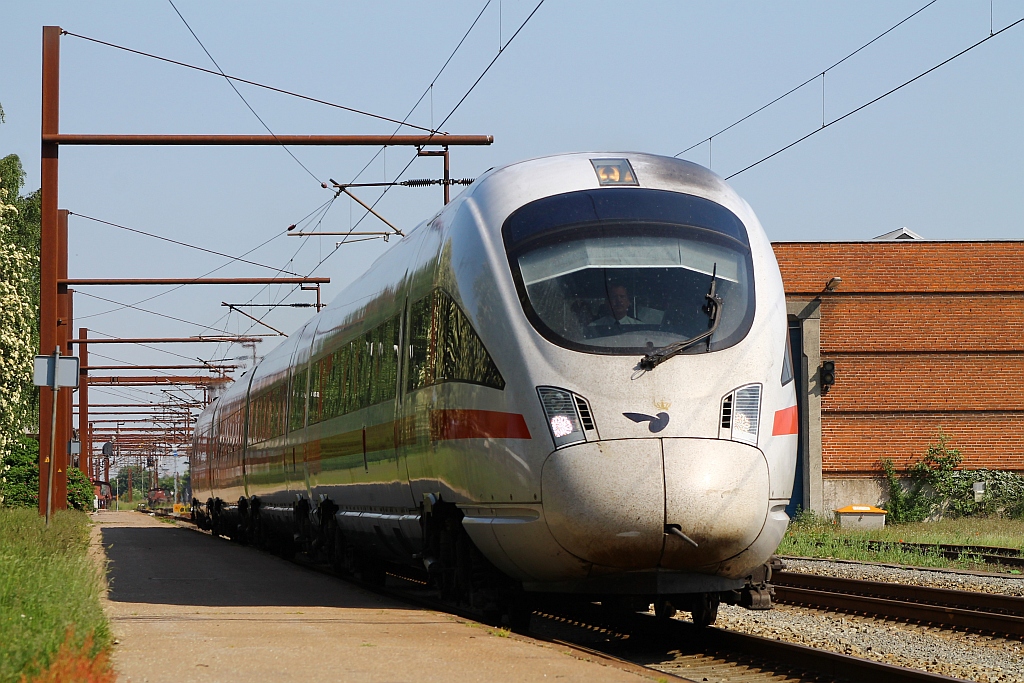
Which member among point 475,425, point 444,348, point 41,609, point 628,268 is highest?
point 628,268

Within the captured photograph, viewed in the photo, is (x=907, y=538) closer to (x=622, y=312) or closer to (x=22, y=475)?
(x=622, y=312)

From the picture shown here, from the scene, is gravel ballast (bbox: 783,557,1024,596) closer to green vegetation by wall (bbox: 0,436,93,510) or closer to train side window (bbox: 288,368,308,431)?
train side window (bbox: 288,368,308,431)

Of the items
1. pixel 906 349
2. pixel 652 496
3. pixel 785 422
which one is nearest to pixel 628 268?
pixel 785 422

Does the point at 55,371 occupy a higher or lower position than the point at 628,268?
lower

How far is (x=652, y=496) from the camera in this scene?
8.52 m

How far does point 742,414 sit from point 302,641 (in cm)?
336

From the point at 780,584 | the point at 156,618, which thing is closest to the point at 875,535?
the point at 780,584

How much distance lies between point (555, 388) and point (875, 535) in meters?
17.9

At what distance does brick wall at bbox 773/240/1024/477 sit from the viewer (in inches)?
1265

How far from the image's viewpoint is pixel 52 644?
677 centimetres

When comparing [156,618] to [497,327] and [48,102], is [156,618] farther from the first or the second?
[48,102]

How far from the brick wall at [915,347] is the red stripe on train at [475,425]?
889 inches

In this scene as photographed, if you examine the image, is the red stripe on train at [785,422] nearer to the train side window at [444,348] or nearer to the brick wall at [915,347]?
the train side window at [444,348]

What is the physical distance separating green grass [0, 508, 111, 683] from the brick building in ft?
76.9
